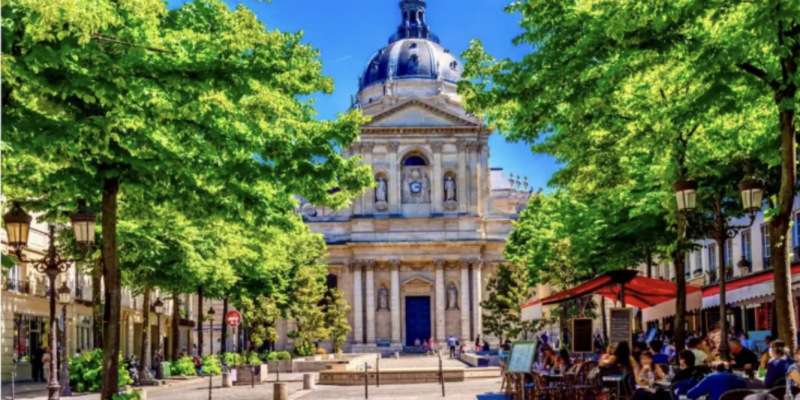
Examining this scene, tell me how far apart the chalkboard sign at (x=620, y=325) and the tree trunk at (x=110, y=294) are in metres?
10.9

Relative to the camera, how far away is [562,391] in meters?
25.1

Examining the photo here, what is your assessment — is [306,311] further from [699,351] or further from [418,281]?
[699,351]

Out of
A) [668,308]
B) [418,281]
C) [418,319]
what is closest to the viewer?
[668,308]

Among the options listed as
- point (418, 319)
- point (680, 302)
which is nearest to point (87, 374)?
point (680, 302)

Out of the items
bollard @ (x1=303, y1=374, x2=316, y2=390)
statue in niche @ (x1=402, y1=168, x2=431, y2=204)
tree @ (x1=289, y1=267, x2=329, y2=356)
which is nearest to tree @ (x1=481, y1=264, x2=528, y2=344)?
tree @ (x1=289, y1=267, x2=329, y2=356)

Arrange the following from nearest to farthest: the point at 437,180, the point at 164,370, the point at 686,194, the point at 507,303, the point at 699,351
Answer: the point at 699,351
the point at 686,194
the point at 164,370
the point at 507,303
the point at 437,180

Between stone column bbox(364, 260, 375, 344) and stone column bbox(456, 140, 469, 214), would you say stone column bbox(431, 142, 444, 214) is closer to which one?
stone column bbox(456, 140, 469, 214)

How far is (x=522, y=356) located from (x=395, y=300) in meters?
75.8

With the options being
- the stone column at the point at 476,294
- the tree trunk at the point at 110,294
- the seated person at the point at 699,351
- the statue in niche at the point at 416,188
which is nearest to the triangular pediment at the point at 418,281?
the stone column at the point at 476,294

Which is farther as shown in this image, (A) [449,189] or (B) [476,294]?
(A) [449,189]

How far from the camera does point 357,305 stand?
101250mm

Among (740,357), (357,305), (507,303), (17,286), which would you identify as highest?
(17,286)

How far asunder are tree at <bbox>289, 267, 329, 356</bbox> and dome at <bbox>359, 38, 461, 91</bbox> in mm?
49182

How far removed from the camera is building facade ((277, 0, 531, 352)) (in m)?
101
